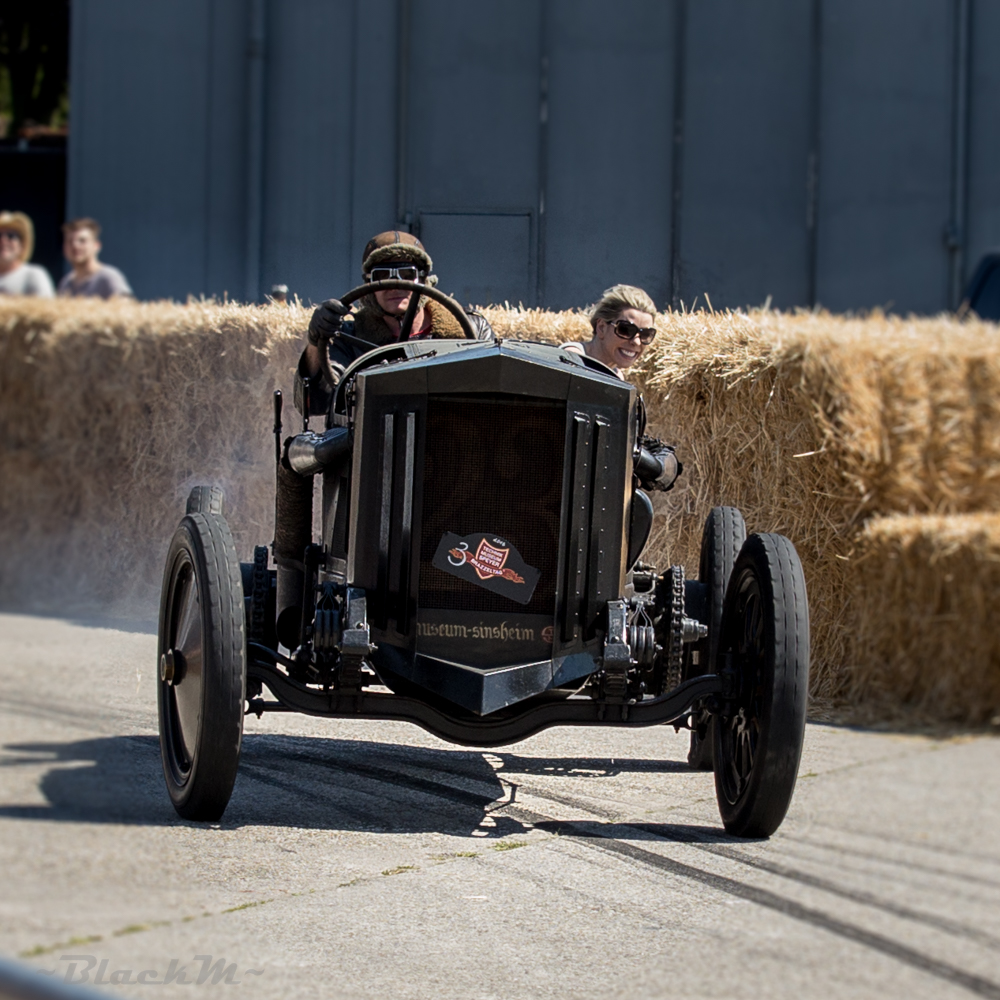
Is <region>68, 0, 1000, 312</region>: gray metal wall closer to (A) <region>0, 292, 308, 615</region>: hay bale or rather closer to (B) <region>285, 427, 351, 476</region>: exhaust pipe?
(A) <region>0, 292, 308, 615</region>: hay bale

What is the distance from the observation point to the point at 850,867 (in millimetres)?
2342

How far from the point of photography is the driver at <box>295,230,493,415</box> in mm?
1954

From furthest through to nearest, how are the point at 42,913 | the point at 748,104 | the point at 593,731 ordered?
the point at 593,731 → the point at 748,104 → the point at 42,913

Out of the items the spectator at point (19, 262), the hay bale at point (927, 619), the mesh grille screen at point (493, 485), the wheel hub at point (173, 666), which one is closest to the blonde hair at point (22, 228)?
the spectator at point (19, 262)

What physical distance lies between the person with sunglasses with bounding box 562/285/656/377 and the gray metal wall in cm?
21

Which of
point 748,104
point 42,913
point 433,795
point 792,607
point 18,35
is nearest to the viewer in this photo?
point 42,913

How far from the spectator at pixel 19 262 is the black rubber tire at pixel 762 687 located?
65.4 inches

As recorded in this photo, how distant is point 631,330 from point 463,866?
1.10 metres

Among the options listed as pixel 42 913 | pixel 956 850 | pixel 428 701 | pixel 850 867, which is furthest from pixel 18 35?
pixel 956 850

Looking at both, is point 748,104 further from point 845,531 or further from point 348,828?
point 845,531

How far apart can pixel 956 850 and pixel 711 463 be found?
2474mm

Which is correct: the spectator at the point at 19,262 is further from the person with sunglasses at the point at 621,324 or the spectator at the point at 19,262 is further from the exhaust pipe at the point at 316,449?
the exhaust pipe at the point at 316,449

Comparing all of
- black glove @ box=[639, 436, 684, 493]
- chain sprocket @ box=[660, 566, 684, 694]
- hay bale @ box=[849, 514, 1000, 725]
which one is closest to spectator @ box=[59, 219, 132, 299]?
black glove @ box=[639, 436, 684, 493]

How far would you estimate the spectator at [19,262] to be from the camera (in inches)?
48.3
